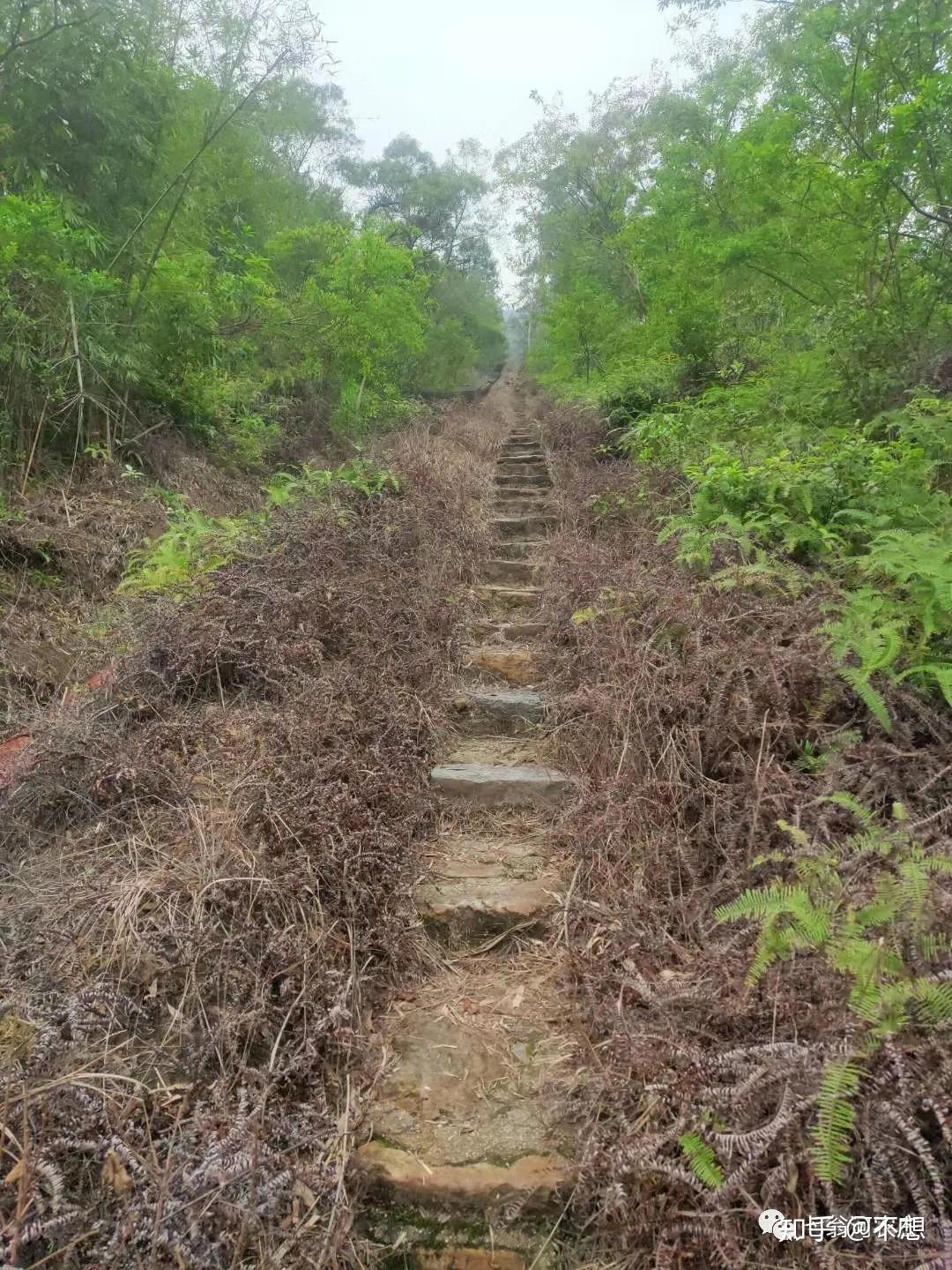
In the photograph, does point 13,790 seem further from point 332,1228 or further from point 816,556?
point 816,556

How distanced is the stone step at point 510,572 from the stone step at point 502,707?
1906 millimetres

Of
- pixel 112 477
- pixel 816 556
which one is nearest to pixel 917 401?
pixel 816 556

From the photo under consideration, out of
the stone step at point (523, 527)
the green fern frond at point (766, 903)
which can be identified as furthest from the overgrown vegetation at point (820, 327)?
the stone step at point (523, 527)

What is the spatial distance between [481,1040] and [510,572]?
4.08 meters

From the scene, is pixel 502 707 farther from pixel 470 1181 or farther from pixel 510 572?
pixel 470 1181

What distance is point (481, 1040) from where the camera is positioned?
2.14 m

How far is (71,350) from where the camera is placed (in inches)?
242

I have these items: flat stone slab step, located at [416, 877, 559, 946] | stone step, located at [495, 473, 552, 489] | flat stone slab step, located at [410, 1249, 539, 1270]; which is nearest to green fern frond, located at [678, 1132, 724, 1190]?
flat stone slab step, located at [410, 1249, 539, 1270]

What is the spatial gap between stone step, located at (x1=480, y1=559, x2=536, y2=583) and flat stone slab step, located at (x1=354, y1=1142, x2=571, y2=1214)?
4389 millimetres

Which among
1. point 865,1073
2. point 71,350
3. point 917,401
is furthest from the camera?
point 71,350

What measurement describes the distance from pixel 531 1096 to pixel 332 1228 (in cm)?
63

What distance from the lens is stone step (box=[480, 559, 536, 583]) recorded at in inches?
226

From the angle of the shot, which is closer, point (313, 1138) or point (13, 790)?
point (313, 1138)

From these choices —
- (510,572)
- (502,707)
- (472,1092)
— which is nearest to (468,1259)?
(472,1092)
